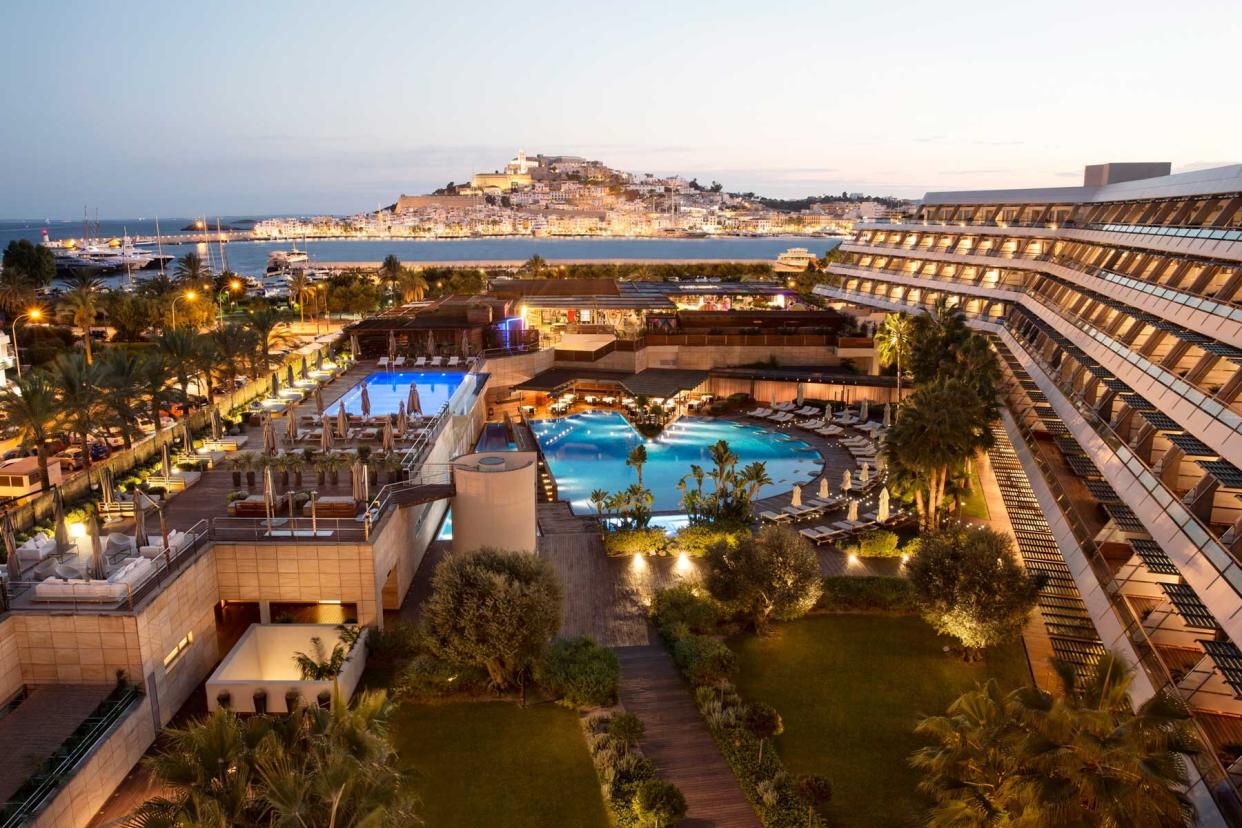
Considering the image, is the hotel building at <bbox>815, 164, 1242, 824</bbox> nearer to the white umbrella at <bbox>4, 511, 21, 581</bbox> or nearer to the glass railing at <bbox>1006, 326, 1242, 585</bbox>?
the glass railing at <bbox>1006, 326, 1242, 585</bbox>

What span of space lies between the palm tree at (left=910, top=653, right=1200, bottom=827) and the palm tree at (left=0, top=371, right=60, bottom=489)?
2785 centimetres

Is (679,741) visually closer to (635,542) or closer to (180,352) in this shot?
(635,542)

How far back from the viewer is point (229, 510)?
20.1m

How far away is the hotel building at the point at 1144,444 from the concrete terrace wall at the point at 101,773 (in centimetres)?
1640

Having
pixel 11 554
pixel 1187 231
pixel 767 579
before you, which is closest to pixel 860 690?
pixel 767 579

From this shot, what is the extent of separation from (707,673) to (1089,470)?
13.6 m

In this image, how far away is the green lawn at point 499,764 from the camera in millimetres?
14023

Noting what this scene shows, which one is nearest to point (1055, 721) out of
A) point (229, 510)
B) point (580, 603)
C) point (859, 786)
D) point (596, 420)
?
point (859, 786)

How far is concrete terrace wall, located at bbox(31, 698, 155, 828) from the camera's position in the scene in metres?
12.3

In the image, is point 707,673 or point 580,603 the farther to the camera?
point 580,603

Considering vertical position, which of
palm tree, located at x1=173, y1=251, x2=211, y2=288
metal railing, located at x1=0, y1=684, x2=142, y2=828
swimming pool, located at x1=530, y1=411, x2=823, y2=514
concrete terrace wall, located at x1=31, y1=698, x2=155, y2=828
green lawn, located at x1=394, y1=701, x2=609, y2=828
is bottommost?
swimming pool, located at x1=530, y1=411, x2=823, y2=514

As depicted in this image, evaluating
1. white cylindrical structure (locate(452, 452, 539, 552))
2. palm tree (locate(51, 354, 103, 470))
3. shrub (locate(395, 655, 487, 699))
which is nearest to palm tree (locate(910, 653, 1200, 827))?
shrub (locate(395, 655, 487, 699))

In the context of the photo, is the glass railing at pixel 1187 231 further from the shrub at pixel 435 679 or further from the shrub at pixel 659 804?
the shrub at pixel 435 679

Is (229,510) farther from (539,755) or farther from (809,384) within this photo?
(809,384)
